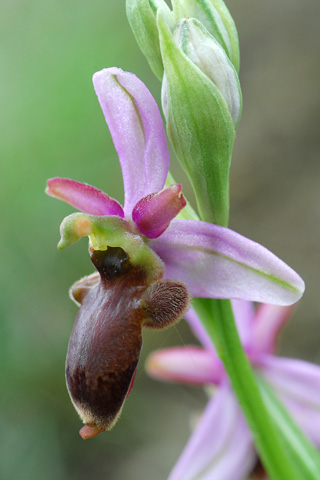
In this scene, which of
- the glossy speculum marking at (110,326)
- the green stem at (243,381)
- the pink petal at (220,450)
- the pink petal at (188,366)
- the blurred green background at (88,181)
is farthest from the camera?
the blurred green background at (88,181)

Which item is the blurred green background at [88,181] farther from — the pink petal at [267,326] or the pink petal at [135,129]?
the pink petal at [135,129]

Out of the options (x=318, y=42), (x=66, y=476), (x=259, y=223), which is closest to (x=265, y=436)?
(x=66, y=476)

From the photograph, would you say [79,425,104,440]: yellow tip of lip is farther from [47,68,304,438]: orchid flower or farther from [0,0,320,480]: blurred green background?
[0,0,320,480]: blurred green background

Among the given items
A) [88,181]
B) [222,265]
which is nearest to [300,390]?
[222,265]

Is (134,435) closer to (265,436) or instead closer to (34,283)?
(34,283)

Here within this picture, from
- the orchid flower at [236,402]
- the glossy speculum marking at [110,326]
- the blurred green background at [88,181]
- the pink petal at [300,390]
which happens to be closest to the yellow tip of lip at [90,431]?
the glossy speculum marking at [110,326]

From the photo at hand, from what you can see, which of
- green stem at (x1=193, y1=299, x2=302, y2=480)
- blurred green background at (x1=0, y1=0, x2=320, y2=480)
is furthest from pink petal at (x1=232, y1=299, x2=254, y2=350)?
blurred green background at (x1=0, y1=0, x2=320, y2=480)
